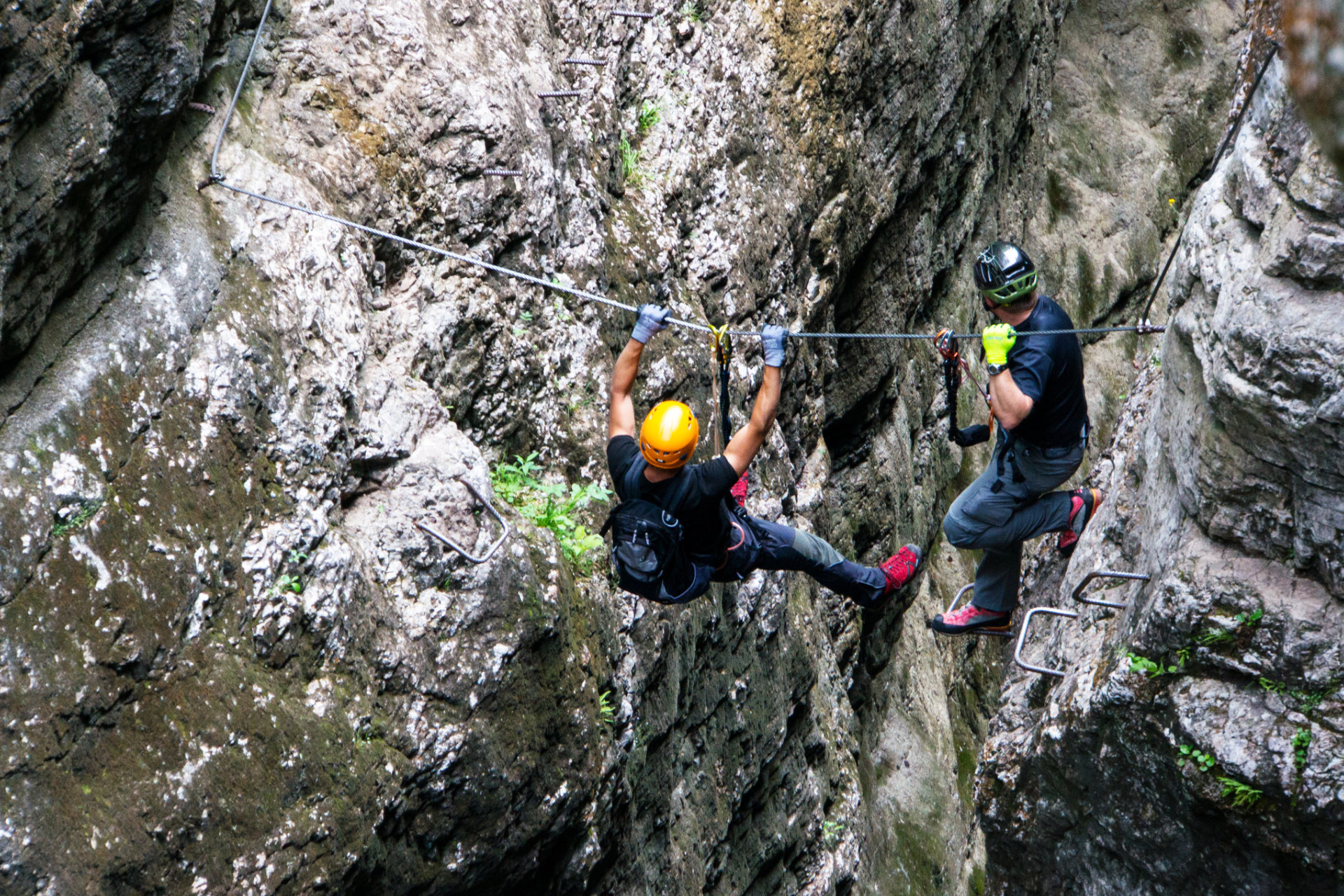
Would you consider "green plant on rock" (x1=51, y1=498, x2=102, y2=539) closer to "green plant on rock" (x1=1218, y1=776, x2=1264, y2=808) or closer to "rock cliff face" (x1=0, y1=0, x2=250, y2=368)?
"rock cliff face" (x1=0, y1=0, x2=250, y2=368)

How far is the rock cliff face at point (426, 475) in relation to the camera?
4.34 metres

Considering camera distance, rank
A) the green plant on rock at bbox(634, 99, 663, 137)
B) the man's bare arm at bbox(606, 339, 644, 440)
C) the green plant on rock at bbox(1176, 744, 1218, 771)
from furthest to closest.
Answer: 1. the green plant on rock at bbox(634, 99, 663, 137)
2. the man's bare arm at bbox(606, 339, 644, 440)
3. the green plant on rock at bbox(1176, 744, 1218, 771)

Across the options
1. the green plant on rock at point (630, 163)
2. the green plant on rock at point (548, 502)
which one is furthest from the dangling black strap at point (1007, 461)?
the green plant on rock at point (630, 163)

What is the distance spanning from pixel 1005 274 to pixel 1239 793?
307cm

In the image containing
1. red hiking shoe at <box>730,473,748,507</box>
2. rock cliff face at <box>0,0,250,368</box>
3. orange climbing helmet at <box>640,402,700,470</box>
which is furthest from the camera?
red hiking shoe at <box>730,473,748,507</box>

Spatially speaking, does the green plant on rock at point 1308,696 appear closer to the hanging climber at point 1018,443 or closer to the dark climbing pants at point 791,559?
the hanging climber at point 1018,443

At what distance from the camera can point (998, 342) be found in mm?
5883

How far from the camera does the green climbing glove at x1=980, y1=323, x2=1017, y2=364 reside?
19.3 feet

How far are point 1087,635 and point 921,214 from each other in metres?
7.11

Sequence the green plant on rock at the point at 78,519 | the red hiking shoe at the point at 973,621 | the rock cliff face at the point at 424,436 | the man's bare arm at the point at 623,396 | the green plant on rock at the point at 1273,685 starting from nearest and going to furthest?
the green plant on rock at the point at 78,519
the rock cliff face at the point at 424,436
the green plant on rock at the point at 1273,685
the man's bare arm at the point at 623,396
the red hiking shoe at the point at 973,621

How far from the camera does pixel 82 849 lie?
13.0 feet

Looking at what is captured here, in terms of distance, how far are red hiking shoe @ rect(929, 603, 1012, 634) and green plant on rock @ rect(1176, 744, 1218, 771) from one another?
1851mm

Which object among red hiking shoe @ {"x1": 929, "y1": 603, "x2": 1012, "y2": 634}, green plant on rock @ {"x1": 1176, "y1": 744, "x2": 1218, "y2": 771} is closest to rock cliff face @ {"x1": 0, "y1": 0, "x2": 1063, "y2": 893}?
red hiking shoe @ {"x1": 929, "y1": 603, "x2": 1012, "y2": 634}

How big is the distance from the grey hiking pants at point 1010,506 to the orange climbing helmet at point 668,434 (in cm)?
208
